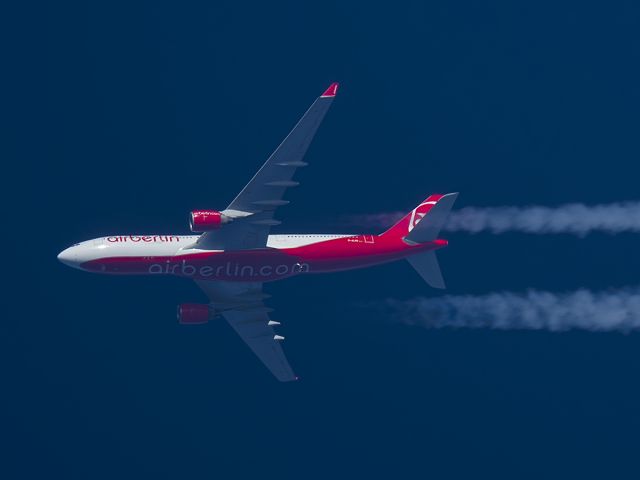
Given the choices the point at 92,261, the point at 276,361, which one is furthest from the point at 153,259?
the point at 276,361

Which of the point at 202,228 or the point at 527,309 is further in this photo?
the point at 527,309

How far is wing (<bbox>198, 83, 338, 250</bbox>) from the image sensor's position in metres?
142

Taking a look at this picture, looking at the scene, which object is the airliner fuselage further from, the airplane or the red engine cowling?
the red engine cowling

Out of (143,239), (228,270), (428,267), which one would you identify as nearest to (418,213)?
(428,267)

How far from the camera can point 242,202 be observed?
14738 centimetres

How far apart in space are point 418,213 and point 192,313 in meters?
18.0

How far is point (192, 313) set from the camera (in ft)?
509

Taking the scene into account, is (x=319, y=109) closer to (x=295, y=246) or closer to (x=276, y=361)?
(x=295, y=246)

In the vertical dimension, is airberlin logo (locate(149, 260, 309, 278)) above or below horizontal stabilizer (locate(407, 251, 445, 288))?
above

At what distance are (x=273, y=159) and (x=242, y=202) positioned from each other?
4700 millimetres

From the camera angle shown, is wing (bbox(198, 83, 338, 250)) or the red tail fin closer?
wing (bbox(198, 83, 338, 250))

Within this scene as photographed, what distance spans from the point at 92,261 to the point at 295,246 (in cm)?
1431

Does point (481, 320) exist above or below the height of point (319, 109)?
below

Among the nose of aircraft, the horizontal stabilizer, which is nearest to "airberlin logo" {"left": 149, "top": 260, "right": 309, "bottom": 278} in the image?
the nose of aircraft
